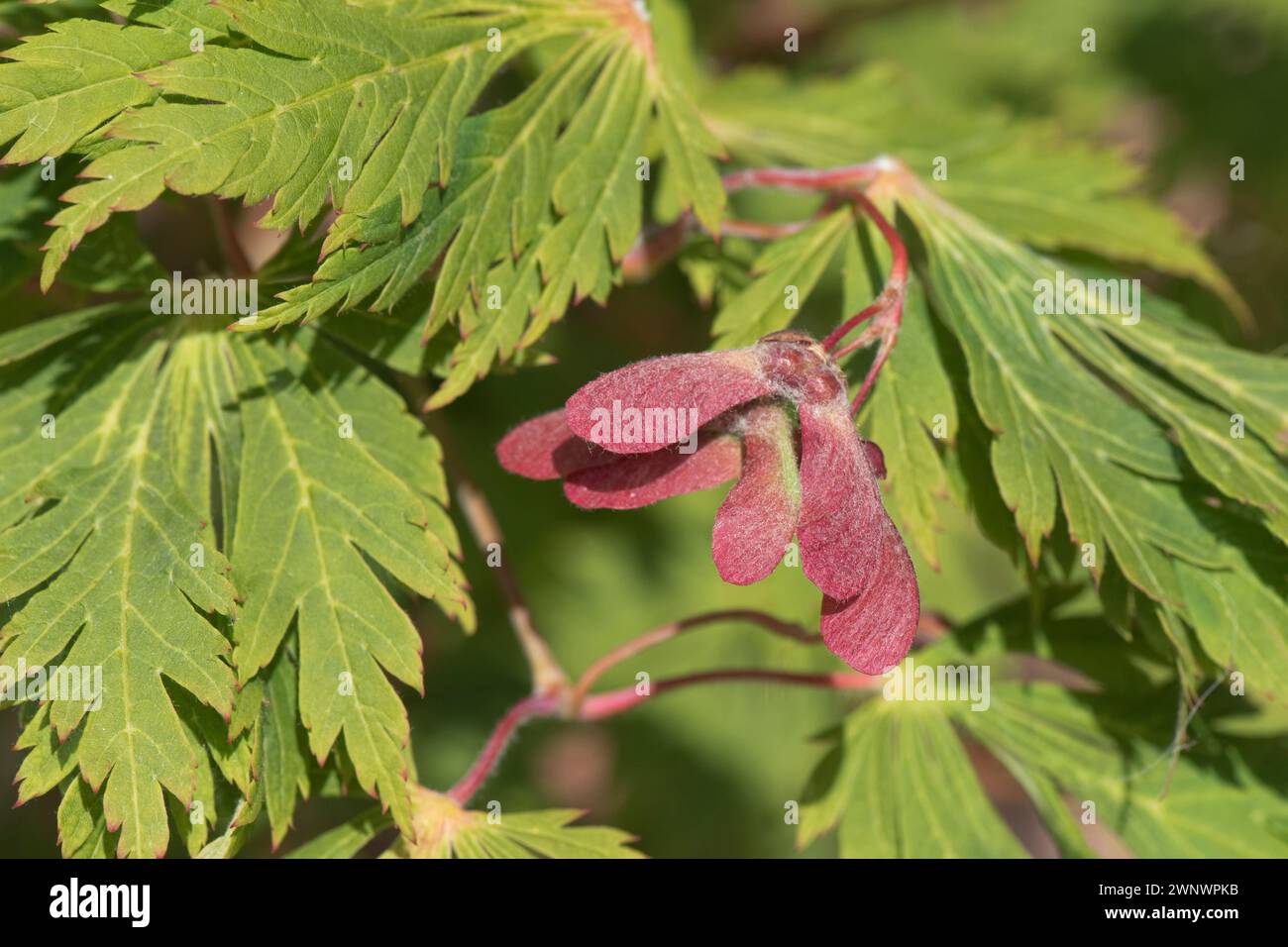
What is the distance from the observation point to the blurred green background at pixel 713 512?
2.81 m

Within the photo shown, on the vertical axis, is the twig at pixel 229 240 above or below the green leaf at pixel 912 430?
above

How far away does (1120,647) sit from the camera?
195 cm

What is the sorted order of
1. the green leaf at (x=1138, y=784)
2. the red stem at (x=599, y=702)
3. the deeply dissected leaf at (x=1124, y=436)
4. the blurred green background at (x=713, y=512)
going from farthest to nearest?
the blurred green background at (x=713, y=512)
the green leaf at (x=1138, y=784)
the red stem at (x=599, y=702)
the deeply dissected leaf at (x=1124, y=436)

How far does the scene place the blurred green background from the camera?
2814 millimetres

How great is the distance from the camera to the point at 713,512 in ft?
9.50

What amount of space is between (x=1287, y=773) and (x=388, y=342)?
5.15 ft

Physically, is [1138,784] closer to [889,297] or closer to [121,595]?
[889,297]

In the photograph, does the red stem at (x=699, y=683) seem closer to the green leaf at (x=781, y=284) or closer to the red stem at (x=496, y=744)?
the red stem at (x=496, y=744)

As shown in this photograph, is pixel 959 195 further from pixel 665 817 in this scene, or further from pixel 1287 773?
pixel 665 817

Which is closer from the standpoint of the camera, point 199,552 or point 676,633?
point 199,552

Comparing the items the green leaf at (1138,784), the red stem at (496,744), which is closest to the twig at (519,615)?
the red stem at (496,744)

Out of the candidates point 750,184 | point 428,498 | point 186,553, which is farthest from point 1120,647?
point 186,553

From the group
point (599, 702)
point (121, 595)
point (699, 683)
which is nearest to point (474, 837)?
point (599, 702)

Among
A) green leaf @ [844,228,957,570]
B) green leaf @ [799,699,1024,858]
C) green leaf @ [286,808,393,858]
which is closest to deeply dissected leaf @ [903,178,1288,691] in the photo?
green leaf @ [844,228,957,570]
